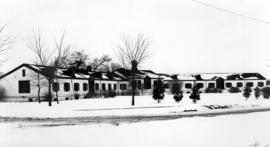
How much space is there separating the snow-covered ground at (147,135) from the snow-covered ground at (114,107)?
1783 millimetres

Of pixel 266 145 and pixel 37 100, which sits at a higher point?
pixel 37 100

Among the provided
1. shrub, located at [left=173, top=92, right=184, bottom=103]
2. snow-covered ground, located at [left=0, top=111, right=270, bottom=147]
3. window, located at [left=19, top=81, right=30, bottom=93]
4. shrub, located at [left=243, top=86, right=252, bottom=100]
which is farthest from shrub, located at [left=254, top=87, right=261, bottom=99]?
window, located at [left=19, top=81, right=30, bottom=93]

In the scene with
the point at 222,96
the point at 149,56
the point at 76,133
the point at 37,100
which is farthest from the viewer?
the point at 222,96

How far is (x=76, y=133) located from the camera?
1184 centimetres

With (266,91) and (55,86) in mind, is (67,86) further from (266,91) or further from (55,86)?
(266,91)

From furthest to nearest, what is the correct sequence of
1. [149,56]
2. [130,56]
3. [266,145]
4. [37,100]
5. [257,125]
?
[37,100] → [130,56] → [149,56] → [257,125] → [266,145]

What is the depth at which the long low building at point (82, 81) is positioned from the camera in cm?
1667

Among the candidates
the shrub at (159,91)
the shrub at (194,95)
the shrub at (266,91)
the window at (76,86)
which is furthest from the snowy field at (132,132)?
the window at (76,86)

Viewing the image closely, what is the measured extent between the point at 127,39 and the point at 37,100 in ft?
20.7

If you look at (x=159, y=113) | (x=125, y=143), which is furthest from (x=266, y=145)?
(x=159, y=113)

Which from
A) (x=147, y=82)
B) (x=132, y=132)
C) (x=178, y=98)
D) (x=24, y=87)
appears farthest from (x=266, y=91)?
(x=24, y=87)

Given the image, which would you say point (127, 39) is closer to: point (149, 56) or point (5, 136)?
point (149, 56)

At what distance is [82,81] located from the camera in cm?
2503

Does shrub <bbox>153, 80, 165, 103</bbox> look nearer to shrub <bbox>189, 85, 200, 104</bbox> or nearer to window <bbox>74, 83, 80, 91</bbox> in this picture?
shrub <bbox>189, 85, 200, 104</bbox>
